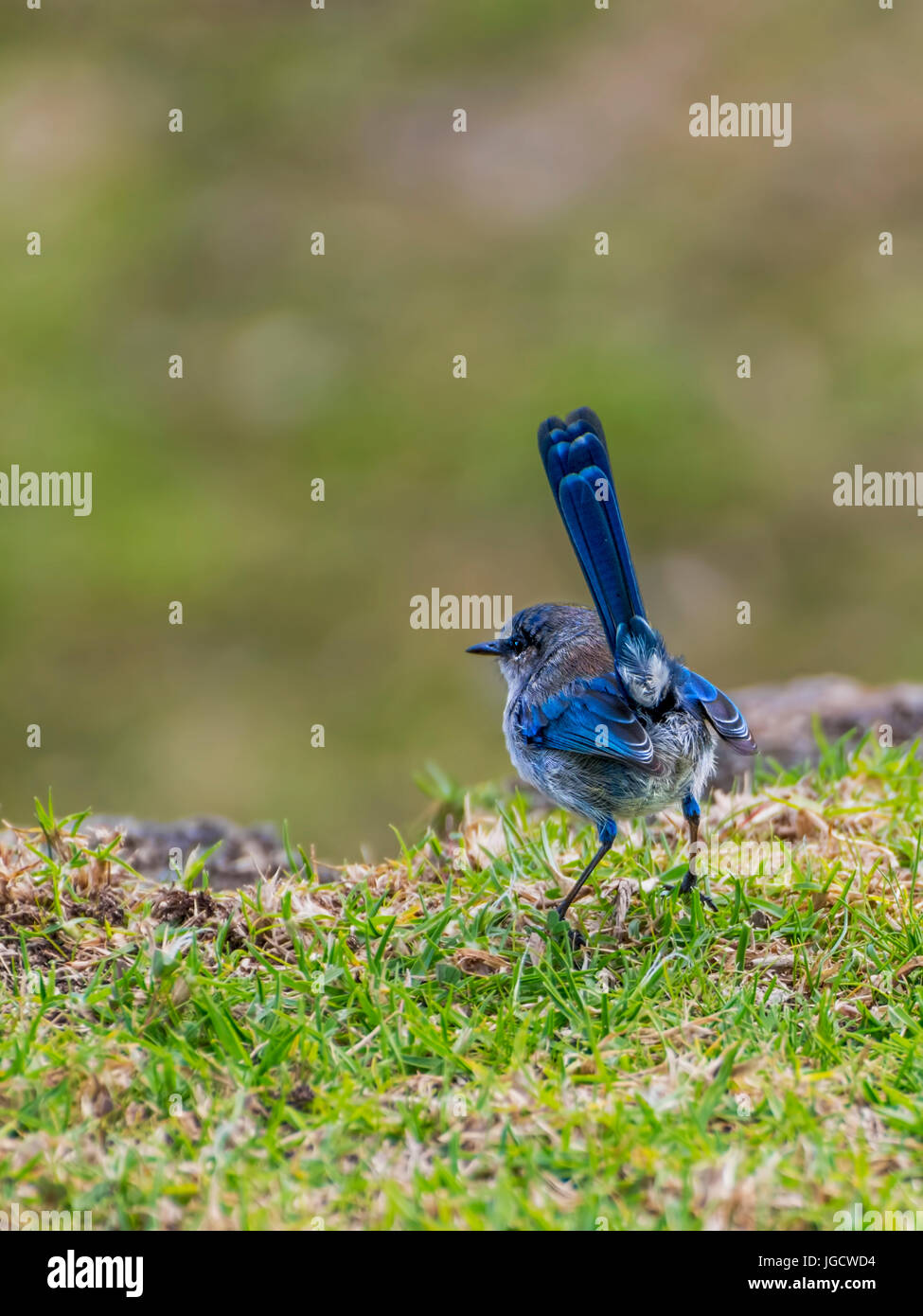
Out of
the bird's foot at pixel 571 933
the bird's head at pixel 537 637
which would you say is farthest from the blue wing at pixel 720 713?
the bird's foot at pixel 571 933

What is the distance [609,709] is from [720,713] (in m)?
0.35

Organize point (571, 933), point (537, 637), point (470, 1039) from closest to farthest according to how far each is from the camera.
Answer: point (470, 1039) → point (571, 933) → point (537, 637)

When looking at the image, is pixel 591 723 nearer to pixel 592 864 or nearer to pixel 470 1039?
pixel 592 864

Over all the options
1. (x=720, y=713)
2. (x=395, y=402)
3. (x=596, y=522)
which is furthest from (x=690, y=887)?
(x=395, y=402)

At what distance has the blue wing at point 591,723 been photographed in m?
4.22

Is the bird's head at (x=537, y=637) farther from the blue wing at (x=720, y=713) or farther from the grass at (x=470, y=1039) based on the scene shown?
the grass at (x=470, y=1039)

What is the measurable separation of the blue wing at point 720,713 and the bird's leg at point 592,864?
44 cm

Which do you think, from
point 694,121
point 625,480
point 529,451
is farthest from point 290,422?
point 694,121

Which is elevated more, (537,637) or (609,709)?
(537,637)

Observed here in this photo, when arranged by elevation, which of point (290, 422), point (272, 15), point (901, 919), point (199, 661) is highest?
point (272, 15)

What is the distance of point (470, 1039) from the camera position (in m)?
3.61
